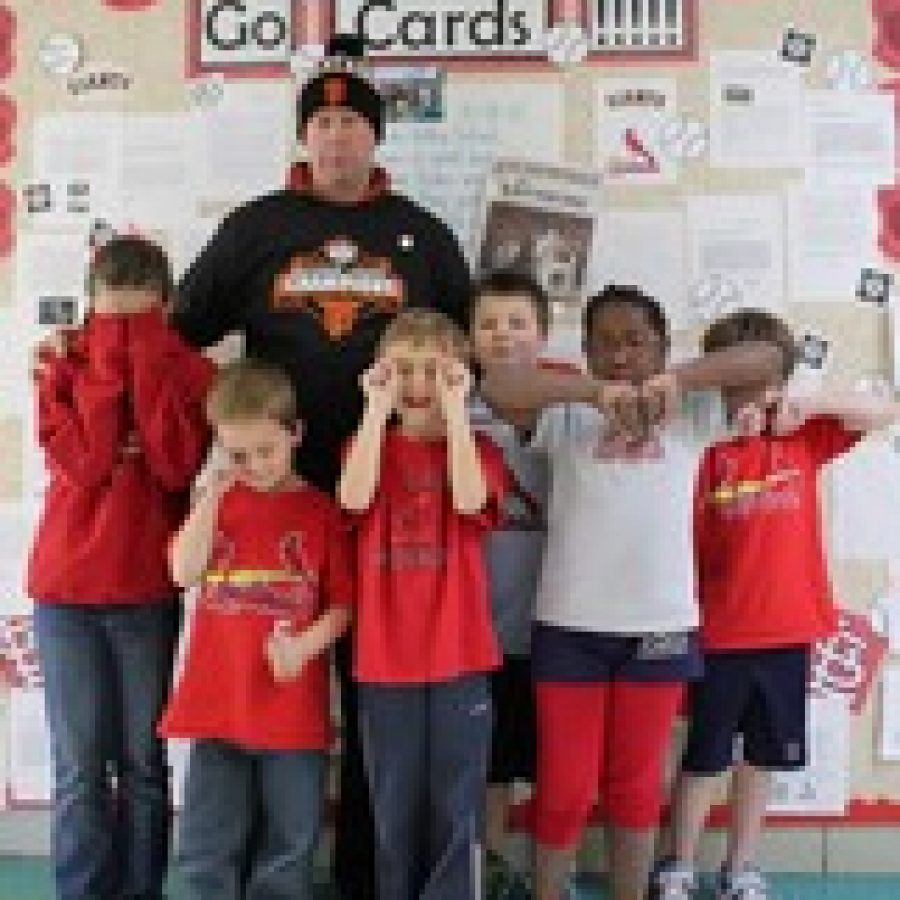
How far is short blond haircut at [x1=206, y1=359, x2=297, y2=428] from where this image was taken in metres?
2.02

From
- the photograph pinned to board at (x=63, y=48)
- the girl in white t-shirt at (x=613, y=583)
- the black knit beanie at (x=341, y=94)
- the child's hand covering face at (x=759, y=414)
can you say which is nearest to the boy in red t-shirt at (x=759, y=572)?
the child's hand covering face at (x=759, y=414)

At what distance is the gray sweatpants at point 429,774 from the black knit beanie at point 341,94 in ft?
2.90

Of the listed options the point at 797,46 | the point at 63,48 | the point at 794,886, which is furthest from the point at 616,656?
the point at 63,48

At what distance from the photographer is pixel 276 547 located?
206 centimetres

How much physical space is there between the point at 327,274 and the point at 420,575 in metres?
0.53

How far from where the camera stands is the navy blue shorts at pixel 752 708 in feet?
7.59

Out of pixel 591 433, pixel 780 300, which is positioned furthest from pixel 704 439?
pixel 780 300

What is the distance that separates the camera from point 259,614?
80.4 inches

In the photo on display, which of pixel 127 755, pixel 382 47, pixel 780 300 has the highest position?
pixel 382 47

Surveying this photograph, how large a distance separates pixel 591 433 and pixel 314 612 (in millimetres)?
496

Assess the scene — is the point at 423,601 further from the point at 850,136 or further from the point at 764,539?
the point at 850,136

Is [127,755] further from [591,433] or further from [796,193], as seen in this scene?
[796,193]

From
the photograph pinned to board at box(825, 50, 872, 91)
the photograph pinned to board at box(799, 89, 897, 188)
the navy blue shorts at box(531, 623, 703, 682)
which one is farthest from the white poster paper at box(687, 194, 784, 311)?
the navy blue shorts at box(531, 623, 703, 682)

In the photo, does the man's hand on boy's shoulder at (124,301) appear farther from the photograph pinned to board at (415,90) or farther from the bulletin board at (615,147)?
the photograph pinned to board at (415,90)
